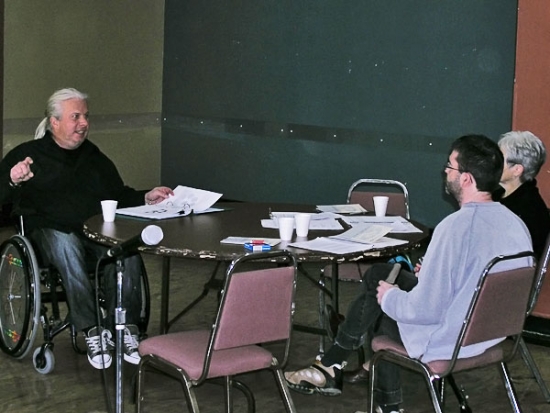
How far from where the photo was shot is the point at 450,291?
3.39m

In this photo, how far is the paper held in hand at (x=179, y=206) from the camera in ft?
15.0

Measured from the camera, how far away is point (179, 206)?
4734mm

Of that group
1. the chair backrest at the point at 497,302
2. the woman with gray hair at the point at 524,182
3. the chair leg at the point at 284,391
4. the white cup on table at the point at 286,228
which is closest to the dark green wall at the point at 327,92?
the woman with gray hair at the point at 524,182

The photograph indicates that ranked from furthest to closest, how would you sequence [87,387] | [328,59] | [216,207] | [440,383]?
[328,59] → [216,207] → [87,387] → [440,383]

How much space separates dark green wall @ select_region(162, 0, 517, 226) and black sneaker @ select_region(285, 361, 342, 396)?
2.72m

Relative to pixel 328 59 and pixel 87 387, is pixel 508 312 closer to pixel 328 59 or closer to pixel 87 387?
pixel 87 387

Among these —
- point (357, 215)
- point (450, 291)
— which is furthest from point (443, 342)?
point (357, 215)

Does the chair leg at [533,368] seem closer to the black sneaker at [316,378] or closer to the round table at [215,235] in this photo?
the round table at [215,235]

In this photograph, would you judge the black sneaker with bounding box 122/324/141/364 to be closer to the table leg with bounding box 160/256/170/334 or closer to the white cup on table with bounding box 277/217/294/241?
the table leg with bounding box 160/256/170/334

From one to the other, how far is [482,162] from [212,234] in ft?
3.87

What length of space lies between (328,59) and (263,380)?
3.24 meters

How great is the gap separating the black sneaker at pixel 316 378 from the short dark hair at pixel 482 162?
1.14 m

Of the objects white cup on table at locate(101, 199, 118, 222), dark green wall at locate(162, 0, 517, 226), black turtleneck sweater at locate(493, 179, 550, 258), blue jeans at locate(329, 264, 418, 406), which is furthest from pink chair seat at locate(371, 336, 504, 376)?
dark green wall at locate(162, 0, 517, 226)

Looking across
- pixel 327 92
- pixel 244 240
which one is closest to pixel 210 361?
pixel 244 240
